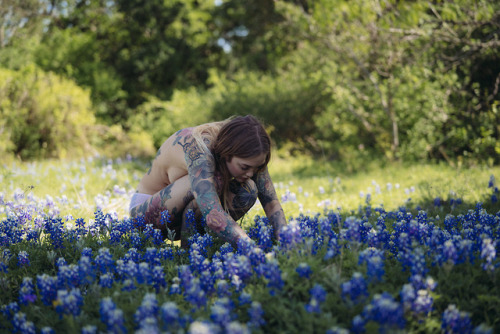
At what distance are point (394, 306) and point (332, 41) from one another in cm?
781

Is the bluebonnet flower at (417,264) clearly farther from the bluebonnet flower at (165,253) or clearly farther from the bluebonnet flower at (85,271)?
the bluebonnet flower at (85,271)

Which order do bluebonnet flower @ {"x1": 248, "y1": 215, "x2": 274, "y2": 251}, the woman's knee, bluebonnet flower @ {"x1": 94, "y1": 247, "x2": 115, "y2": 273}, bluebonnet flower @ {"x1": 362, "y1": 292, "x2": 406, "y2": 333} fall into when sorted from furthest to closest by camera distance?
the woman's knee
bluebonnet flower @ {"x1": 248, "y1": 215, "x2": 274, "y2": 251}
bluebonnet flower @ {"x1": 94, "y1": 247, "x2": 115, "y2": 273}
bluebonnet flower @ {"x1": 362, "y1": 292, "x2": 406, "y2": 333}

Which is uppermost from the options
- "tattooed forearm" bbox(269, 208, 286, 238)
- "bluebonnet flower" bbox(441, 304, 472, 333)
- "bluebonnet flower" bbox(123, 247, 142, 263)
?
"bluebonnet flower" bbox(123, 247, 142, 263)

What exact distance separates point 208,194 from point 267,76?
39.9 ft

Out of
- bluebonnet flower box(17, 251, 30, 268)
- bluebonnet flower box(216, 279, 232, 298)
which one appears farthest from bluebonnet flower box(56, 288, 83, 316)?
bluebonnet flower box(17, 251, 30, 268)

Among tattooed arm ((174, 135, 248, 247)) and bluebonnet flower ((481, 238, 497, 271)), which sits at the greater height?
tattooed arm ((174, 135, 248, 247))

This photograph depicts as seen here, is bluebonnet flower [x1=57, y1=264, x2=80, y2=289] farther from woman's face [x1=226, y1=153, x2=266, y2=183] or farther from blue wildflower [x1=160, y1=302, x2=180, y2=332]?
woman's face [x1=226, y1=153, x2=266, y2=183]

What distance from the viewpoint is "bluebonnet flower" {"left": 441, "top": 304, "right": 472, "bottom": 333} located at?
183 cm

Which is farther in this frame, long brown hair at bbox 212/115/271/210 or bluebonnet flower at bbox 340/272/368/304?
long brown hair at bbox 212/115/271/210

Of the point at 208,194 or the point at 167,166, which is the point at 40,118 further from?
the point at 208,194

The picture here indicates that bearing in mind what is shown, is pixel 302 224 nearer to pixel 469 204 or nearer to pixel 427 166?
pixel 469 204

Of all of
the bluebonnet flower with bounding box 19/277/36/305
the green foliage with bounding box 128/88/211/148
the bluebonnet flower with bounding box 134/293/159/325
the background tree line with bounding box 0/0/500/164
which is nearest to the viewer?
the bluebonnet flower with bounding box 134/293/159/325

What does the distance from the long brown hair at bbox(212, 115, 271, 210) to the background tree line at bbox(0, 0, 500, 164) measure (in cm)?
496

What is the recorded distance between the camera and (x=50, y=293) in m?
2.16
